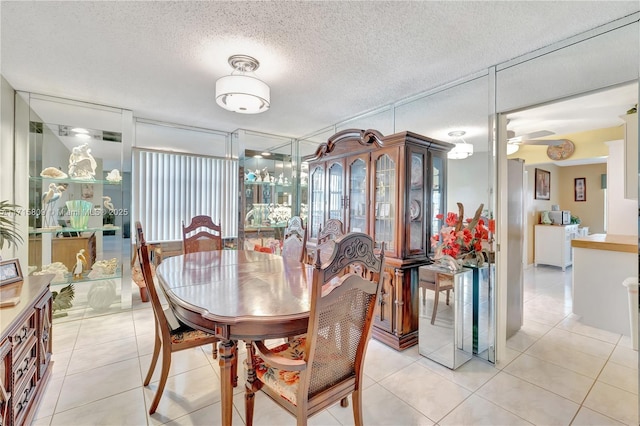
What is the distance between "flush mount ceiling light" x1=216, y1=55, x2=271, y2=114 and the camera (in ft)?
6.81

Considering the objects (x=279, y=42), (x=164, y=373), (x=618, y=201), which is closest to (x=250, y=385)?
(x=164, y=373)

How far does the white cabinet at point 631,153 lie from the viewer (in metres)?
2.19

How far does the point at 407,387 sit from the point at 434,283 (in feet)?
2.72

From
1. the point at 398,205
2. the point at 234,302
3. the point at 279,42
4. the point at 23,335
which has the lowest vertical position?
the point at 23,335

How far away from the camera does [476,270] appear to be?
2.43 meters

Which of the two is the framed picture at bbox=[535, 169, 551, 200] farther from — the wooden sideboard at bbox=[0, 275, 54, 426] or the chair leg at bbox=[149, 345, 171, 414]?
the wooden sideboard at bbox=[0, 275, 54, 426]

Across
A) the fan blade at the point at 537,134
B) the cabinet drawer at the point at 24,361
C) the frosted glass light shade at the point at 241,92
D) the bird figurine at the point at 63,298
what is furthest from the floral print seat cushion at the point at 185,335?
the fan blade at the point at 537,134

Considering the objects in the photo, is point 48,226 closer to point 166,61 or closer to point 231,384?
point 166,61

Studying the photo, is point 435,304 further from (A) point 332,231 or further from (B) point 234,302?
(B) point 234,302

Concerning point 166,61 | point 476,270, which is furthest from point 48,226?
point 476,270

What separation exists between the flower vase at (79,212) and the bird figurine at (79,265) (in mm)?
314

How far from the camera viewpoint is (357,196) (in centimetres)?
311

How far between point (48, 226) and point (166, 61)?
2341mm

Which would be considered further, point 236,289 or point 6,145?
point 6,145
